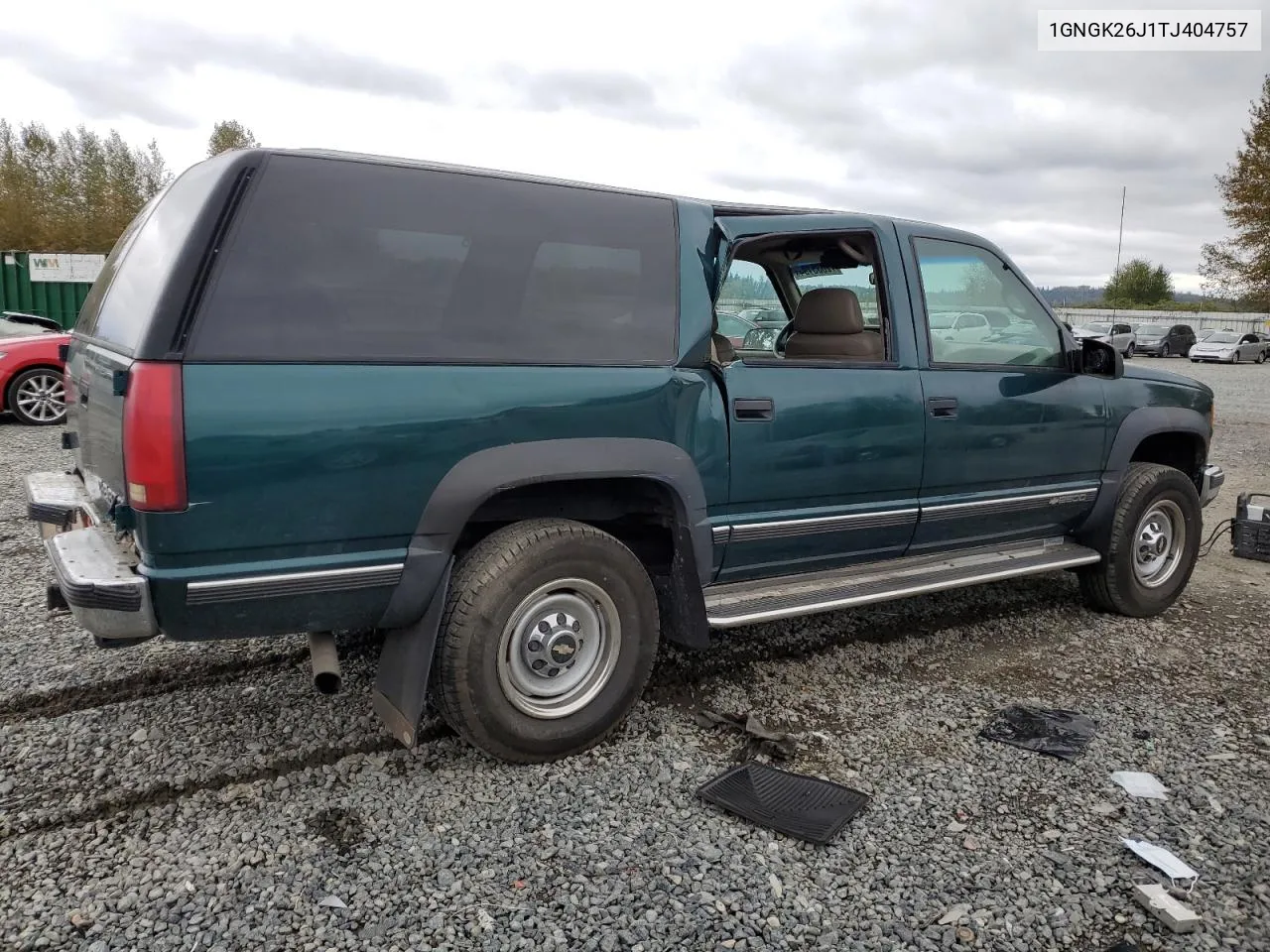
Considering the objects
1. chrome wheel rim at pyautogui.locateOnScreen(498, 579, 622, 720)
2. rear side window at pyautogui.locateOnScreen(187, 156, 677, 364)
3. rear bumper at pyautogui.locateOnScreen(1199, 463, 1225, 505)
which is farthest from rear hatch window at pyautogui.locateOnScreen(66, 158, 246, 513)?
rear bumper at pyautogui.locateOnScreen(1199, 463, 1225, 505)

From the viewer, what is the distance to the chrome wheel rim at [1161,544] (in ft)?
16.3

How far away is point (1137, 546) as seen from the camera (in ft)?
16.1

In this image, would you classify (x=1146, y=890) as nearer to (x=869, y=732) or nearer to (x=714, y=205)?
(x=869, y=732)

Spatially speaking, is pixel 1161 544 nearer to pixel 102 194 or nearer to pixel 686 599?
pixel 686 599

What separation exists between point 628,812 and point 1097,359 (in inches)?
127

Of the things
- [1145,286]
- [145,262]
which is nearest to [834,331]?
[145,262]

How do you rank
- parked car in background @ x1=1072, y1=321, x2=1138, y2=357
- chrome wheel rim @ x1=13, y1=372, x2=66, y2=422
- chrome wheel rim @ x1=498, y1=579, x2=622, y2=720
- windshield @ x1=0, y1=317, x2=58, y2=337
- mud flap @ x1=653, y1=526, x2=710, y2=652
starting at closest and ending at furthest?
chrome wheel rim @ x1=498, y1=579, x2=622, y2=720
mud flap @ x1=653, y1=526, x2=710, y2=652
chrome wheel rim @ x1=13, y1=372, x2=66, y2=422
windshield @ x1=0, y1=317, x2=58, y2=337
parked car in background @ x1=1072, y1=321, x2=1138, y2=357

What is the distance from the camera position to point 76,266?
2080cm

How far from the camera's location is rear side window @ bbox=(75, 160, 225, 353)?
2639 mm

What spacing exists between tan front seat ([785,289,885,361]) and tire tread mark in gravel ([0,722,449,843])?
2.19 metres

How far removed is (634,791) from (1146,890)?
4.91 ft

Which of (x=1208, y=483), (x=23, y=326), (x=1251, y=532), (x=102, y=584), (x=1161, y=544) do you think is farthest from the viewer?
(x=23, y=326)

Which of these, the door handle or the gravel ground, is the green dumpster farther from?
the door handle

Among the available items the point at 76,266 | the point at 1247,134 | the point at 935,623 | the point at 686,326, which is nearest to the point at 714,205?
the point at 686,326
